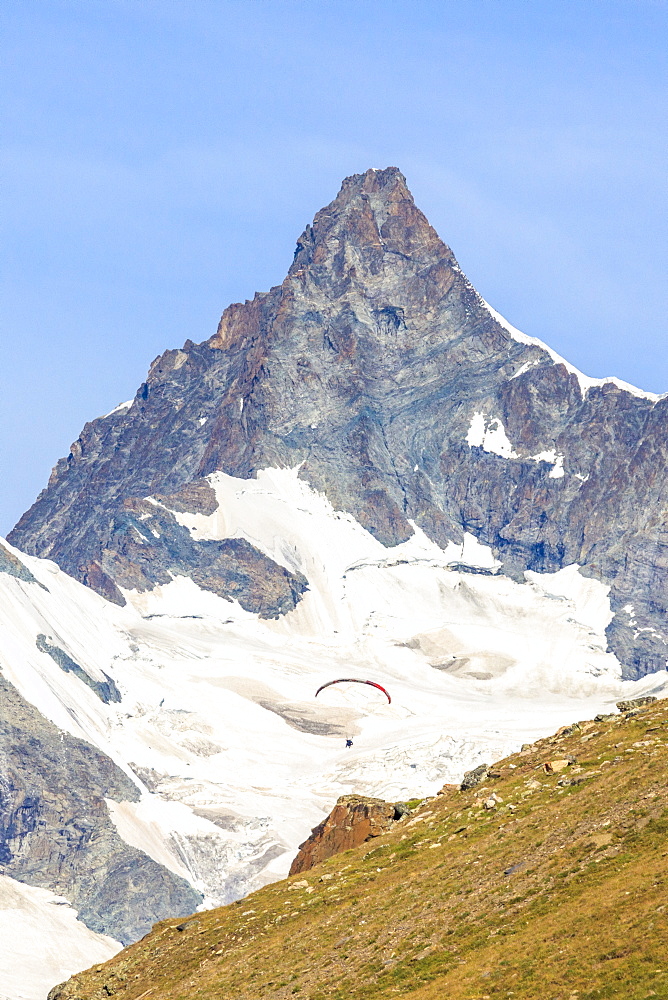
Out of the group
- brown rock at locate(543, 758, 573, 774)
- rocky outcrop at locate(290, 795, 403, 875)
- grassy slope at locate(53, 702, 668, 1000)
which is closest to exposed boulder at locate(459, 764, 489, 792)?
grassy slope at locate(53, 702, 668, 1000)

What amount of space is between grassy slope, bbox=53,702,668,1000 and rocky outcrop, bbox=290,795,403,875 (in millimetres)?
2799

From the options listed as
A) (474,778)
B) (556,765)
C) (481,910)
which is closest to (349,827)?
(474,778)

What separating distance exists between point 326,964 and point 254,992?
2.91 m

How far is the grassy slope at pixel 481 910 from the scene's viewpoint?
46.0 m

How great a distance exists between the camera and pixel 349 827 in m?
77.1

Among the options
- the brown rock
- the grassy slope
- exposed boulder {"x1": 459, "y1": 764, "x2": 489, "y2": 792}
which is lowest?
the grassy slope

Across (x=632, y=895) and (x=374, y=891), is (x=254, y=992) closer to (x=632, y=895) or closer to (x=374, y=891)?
(x=374, y=891)

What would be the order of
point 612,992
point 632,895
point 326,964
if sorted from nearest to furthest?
point 612,992 < point 632,895 < point 326,964

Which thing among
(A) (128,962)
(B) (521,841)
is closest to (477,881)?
(B) (521,841)

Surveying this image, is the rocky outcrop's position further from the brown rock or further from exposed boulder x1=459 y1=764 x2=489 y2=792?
the brown rock

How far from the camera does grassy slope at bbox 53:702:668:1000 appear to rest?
45969 millimetres

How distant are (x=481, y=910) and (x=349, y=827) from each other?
23715mm

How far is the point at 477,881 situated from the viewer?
56.8 m

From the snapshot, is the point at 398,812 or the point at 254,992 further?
the point at 398,812
